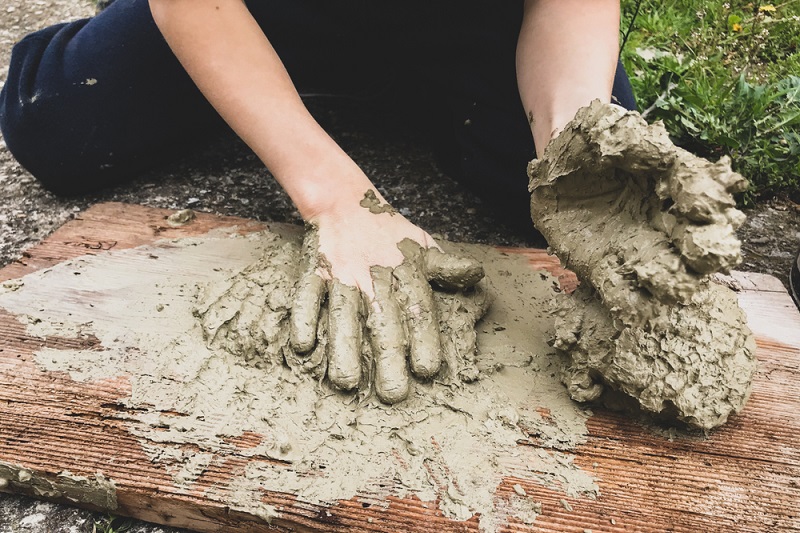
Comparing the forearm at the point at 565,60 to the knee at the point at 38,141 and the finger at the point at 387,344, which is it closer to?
the finger at the point at 387,344

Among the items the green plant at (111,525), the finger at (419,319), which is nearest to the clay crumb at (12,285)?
the green plant at (111,525)

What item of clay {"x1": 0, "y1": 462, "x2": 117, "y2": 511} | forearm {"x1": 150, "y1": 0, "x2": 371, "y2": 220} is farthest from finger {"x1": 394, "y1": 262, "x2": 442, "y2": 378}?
clay {"x1": 0, "y1": 462, "x2": 117, "y2": 511}

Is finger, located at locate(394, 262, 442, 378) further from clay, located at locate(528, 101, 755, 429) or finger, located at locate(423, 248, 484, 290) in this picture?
clay, located at locate(528, 101, 755, 429)

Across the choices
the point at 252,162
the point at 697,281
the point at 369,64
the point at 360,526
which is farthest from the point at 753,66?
the point at 360,526

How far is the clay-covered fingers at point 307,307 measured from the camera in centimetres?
119

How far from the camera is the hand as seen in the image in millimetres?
1169

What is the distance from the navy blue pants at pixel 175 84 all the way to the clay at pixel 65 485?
3.70 ft

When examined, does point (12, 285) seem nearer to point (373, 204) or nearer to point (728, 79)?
point (373, 204)

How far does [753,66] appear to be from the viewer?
2881 mm

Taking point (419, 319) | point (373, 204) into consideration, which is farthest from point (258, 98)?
point (419, 319)

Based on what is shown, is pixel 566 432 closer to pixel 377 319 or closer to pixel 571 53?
pixel 377 319

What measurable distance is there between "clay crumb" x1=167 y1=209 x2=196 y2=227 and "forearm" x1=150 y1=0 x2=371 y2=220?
0.28 metres

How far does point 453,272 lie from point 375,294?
6.7 inches

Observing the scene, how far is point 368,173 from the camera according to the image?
2.17 metres
